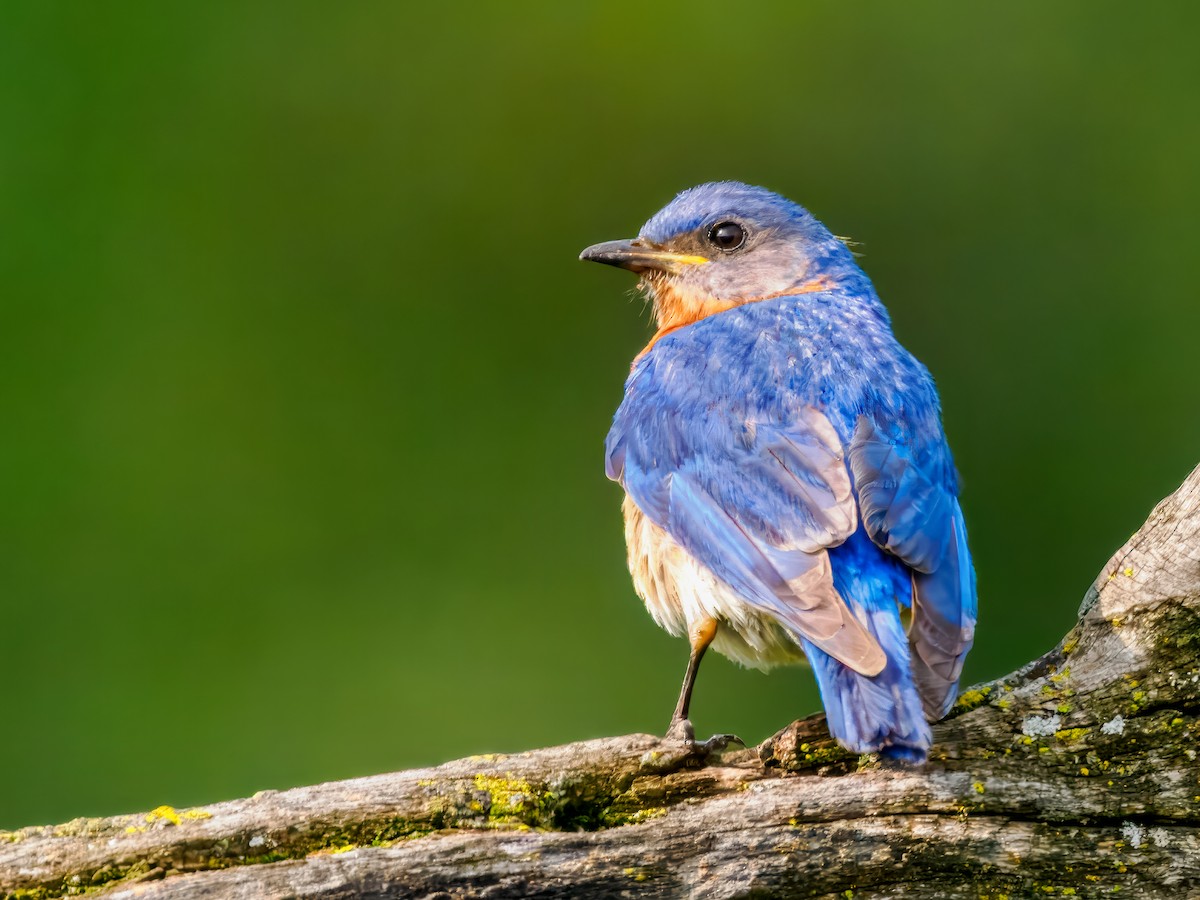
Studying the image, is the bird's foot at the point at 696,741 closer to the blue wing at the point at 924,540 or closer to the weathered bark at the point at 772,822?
the weathered bark at the point at 772,822

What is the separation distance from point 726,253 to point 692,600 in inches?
60.6

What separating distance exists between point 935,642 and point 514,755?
3.28ft

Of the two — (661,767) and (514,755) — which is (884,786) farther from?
(514,755)

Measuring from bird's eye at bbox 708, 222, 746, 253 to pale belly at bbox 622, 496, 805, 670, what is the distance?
118 cm

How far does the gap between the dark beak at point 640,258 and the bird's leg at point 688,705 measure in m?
1.50

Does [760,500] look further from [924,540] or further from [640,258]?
[640,258]

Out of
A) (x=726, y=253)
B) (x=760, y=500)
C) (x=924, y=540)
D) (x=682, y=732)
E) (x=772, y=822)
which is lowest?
(x=772, y=822)

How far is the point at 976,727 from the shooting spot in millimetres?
3262

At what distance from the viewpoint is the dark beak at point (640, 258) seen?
5000 mm

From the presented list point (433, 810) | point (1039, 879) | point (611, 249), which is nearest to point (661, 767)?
point (433, 810)

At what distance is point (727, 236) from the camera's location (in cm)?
501

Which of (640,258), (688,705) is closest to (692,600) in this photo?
(688,705)

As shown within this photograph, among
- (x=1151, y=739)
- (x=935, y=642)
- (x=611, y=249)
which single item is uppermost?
(x=611, y=249)

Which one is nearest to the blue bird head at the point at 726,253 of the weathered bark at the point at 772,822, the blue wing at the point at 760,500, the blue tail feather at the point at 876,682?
the blue wing at the point at 760,500
